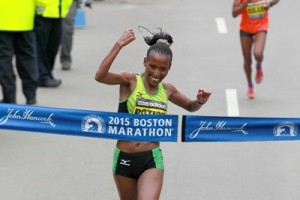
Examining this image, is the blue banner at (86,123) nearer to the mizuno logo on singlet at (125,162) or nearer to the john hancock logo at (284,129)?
the mizuno logo on singlet at (125,162)

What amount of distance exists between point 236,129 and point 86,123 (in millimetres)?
1157

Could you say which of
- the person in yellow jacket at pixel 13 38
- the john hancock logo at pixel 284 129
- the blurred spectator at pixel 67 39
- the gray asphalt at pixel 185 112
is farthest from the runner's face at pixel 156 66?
the blurred spectator at pixel 67 39

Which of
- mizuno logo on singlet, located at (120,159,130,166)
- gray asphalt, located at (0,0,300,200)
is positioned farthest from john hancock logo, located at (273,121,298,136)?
gray asphalt, located at (0,0,300,200)

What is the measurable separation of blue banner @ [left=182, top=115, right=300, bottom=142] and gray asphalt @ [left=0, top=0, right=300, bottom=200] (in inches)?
55.4

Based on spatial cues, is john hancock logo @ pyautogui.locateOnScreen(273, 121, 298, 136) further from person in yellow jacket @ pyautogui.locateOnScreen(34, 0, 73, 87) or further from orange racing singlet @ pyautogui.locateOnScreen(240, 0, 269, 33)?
person in yellow jacket @ pyautogui.locateOnScreen(34, 0, 73, 87)

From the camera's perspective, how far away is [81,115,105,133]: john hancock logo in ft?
22.5

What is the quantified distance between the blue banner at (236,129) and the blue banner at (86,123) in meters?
0.14

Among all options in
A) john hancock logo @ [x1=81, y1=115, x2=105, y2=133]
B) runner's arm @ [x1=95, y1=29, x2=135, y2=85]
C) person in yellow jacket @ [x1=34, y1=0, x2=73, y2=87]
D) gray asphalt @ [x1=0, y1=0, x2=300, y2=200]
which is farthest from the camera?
person in yellow jacket @ [x1=34, y1=0, x2=73, y2=87]

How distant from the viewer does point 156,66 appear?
6.54 meters

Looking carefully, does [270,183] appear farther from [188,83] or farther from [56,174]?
[188,83]

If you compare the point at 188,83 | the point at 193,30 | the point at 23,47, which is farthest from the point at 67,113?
the point at 193,30

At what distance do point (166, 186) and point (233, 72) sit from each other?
5935mm

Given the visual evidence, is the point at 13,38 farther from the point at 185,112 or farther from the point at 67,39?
the point at 67,39

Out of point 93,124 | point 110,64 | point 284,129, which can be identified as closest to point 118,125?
point 93,124
